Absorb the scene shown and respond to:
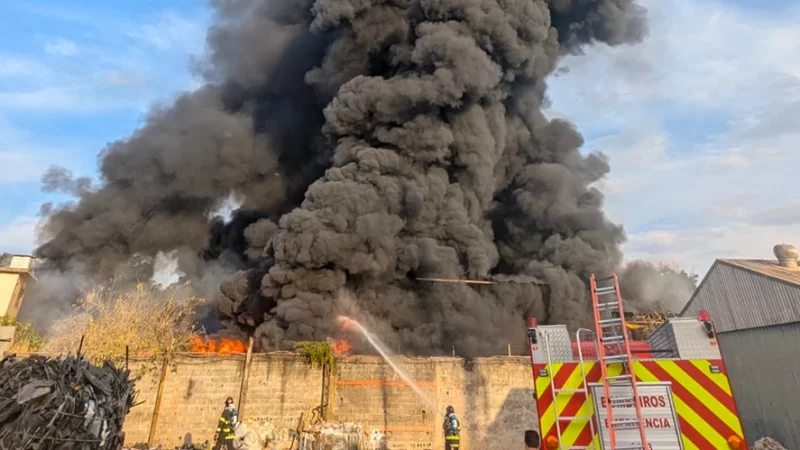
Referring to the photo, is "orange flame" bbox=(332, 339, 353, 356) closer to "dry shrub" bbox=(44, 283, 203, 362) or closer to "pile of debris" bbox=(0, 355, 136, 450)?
"dry shrub" bbox=(44, 283, 203, 362)

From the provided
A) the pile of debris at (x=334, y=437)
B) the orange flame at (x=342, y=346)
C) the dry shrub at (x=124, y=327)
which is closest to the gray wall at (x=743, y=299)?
the pile of debris at (x=334, y=437)

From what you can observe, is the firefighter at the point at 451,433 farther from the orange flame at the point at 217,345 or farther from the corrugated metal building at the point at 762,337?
the orange flame at the point at 217,345

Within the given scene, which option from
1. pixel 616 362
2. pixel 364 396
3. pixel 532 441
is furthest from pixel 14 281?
pixel 616 362

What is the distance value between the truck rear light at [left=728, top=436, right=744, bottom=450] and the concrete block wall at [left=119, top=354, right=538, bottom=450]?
7649 millimetres

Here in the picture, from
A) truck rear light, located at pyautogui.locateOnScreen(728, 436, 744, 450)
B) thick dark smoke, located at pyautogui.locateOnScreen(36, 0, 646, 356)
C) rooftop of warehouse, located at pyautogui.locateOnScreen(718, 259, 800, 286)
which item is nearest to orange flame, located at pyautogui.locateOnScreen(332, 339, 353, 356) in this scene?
thick dark smoke, located at pyautogui.locateOnScreen(36, 0, 646, 356)

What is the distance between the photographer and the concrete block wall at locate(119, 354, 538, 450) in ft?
34.8

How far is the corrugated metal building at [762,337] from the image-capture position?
9104 millimetres

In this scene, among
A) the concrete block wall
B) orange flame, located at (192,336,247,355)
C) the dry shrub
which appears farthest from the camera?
orange flame, located at (192,336,247,355)

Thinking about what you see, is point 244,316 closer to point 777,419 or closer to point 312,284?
point 312,284

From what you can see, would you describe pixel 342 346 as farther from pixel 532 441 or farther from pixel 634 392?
pixel 634 392

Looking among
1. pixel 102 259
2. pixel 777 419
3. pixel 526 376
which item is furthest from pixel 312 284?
pixel 777 419

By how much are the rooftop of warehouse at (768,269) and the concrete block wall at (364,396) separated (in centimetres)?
547

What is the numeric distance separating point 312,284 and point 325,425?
6959 millimetres

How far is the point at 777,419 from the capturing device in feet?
31.2
